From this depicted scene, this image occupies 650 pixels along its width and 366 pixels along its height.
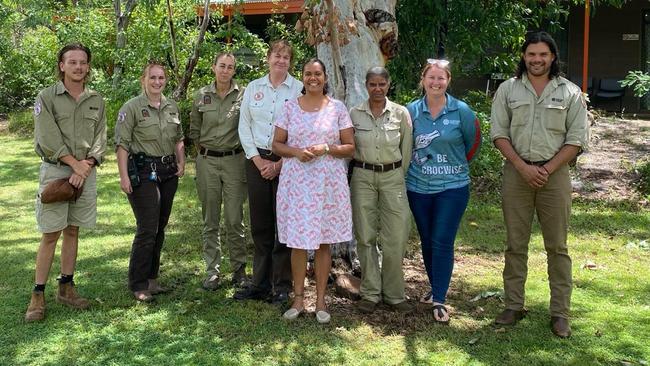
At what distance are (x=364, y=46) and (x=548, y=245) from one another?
226 cm

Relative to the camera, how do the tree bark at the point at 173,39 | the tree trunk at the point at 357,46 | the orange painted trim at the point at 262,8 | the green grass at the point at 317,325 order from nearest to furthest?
the green grass at the point at 317,325
the tree trunk at the point at 357,46
the tree bark at the point at 173,39
the orange painted trim at the point at 262,8

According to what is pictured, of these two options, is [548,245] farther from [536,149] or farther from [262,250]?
[262,250]

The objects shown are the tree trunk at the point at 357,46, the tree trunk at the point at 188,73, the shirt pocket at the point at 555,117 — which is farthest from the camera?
the tree trunk at the point at 188,73

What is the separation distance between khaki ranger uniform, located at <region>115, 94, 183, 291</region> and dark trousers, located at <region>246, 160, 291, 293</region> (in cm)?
66

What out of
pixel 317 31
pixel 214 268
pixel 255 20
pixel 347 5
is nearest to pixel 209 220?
pixel 214 268

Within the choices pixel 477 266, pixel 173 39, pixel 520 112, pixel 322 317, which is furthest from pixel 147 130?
pixel 173 39

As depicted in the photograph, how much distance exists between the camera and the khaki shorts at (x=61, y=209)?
16.6 feet

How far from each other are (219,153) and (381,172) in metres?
1.39

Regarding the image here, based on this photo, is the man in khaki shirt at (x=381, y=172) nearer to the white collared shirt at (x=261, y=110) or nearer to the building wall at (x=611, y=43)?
the white collared shirt at (x=261, y=110)

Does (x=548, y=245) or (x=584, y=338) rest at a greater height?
(x=548, y=245)

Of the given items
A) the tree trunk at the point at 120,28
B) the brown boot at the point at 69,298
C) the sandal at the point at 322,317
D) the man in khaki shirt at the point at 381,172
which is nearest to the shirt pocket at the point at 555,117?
the man in khaki shirt at the point at 381,172

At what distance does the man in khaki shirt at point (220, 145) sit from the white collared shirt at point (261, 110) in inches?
11.8

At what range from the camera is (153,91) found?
5371 mm

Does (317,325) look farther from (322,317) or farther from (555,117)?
(555,117)
